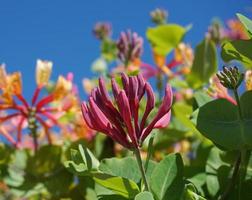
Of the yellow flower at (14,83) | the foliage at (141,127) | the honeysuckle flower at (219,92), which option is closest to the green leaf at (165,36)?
the foliage at (141,127)

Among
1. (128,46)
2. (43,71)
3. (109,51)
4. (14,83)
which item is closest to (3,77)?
(14,83)

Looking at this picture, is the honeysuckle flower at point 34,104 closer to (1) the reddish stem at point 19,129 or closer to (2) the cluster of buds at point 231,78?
(1) the reddish stem at point 19,129

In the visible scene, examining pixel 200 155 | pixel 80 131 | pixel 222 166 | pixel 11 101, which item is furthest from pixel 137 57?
pixel 222 166

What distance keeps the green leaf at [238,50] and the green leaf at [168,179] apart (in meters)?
0.21

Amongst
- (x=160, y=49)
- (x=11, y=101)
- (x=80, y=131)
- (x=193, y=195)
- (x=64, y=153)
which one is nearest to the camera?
(x=193, y=195)

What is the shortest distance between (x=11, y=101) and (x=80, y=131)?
257 millimetres

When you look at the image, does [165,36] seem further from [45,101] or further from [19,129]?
[19,129]

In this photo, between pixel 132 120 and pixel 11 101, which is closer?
pixel 132 120

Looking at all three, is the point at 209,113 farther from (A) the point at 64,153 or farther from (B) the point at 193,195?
(A) the point at 64,153

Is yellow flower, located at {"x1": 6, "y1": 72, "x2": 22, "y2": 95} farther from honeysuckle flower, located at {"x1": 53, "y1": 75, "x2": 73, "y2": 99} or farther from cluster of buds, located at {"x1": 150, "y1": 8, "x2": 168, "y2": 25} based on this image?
cluster of buds, located at {"x1": 150, "y1": 8, "x2": 168, "y2": 25}

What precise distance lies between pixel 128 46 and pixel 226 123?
1172mm

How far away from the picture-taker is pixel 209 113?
2.97ft

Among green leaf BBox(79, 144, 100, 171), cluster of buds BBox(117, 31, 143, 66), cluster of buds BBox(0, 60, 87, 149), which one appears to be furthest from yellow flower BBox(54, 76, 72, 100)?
green leaf BBox(79, 144, 100, 171)

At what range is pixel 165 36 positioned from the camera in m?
1.89
